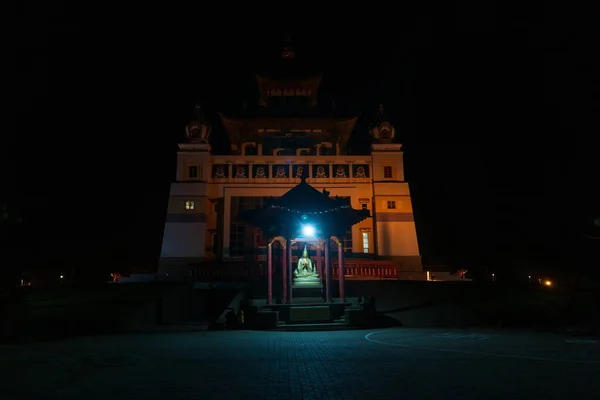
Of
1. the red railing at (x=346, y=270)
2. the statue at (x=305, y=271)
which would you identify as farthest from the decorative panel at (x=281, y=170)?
the statue at (x=305, y=271)

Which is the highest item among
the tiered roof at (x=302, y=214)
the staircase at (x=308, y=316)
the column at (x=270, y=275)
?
the tiered roof at (x=302, y=214)

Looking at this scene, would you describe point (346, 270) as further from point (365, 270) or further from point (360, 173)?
point (360, 173)

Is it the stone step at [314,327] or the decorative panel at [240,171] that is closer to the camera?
the stone step at [314,327]

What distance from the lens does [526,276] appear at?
42.4m

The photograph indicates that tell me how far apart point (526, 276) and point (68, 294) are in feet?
123

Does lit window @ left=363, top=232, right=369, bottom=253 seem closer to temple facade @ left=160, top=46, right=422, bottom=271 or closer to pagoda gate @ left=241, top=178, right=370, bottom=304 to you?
temple facade @ left=160, top=46, right=422, bottom=271

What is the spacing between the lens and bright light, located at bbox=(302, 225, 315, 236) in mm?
21566

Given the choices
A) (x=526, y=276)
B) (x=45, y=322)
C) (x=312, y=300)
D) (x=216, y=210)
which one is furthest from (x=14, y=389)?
(x=526, y=276)

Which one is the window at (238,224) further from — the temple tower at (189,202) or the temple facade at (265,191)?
the temple tower at (189,202)

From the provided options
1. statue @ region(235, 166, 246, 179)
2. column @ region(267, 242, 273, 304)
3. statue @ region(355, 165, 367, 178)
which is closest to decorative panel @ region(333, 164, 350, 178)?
statue @ region(355, 165, 367, 178)

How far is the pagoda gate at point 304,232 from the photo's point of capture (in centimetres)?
2112

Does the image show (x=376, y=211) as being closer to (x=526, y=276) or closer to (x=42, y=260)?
(x=526, y=276)

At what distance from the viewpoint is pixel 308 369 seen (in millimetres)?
8016

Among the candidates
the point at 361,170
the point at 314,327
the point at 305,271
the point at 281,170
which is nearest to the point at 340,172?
the point at 361,170
